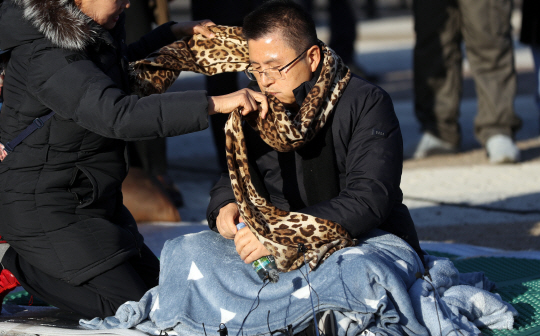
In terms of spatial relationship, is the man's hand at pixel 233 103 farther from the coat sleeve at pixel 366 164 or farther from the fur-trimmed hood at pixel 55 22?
the fur-trimmed hood at pixel 55 22

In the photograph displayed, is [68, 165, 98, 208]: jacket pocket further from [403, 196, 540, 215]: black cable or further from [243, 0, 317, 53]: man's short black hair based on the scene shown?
[403, 196, 540, 215]: black cable

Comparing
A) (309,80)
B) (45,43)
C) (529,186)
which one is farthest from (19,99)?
(529,186)

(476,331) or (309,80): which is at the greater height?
(309,80)

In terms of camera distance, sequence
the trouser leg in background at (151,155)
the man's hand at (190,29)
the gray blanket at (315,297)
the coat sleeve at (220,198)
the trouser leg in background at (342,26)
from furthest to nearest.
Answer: the trouser leg in background at (342,26) < the trouser leg in background at (151,155) < the man's hand at (190,29) < the coat sleeve at (220,198) < the gray blanket at (315,297)

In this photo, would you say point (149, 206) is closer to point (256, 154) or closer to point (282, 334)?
point (256, 154)

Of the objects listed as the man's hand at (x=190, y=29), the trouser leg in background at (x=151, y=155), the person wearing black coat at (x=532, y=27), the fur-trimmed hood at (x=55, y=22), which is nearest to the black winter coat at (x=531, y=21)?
the person wearing black coat at (x=532, y=27)

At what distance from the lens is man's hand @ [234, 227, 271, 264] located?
2.78 meters

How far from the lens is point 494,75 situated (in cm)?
638

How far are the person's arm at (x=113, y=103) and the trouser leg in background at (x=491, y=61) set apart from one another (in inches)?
158

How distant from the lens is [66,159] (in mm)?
3002

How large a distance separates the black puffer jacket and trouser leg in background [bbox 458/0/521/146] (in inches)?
154

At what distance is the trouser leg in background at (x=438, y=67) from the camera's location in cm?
638

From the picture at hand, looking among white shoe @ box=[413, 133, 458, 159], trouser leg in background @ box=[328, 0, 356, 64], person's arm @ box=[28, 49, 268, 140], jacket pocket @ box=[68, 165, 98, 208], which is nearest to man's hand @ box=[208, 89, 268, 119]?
person's arm @ box=[28, 49, 268, 140]

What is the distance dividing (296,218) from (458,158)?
4203 millimetres
